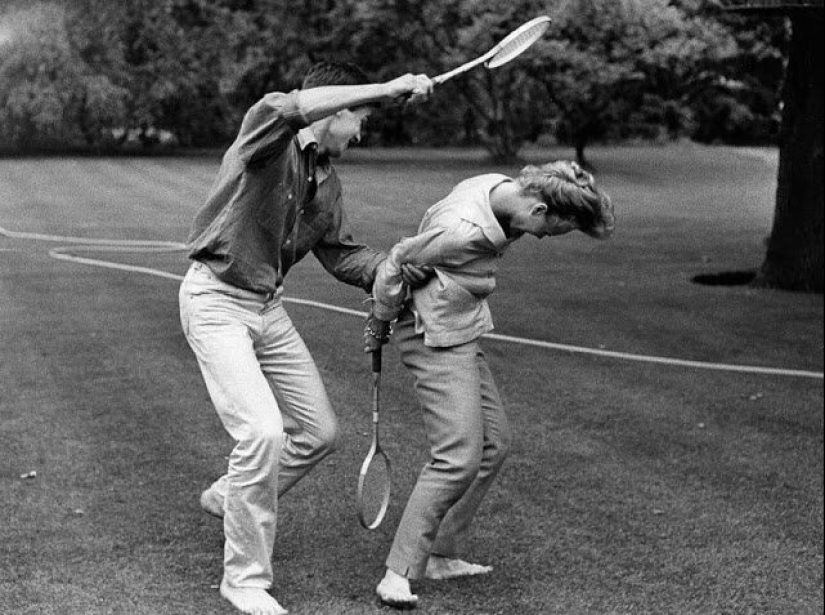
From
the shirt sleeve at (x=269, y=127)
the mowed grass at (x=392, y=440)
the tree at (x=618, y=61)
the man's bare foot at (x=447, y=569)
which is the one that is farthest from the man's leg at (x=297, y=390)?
the tree at (x=618, y=61)

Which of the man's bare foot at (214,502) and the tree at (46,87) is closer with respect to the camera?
the man's bare foot at (214,502)

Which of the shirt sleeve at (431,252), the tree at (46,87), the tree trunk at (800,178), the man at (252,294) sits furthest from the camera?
the tree trunk at (800,178)

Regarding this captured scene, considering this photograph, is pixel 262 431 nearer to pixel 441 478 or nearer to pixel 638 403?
pixel 441 478

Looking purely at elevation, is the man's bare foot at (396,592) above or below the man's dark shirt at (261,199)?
below

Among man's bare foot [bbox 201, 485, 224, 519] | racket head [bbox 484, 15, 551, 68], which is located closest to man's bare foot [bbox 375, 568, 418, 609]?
man's bare foot [bbox 201, 485, 224, 519]

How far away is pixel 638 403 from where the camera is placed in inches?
377

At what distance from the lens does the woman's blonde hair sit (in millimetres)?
5367

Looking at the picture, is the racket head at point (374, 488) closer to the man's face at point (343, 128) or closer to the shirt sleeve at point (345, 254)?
the shirt sleeve at point (345, 254)

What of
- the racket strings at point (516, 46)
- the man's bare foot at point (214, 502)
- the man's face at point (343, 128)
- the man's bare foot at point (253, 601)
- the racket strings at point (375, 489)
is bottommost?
the man's bare foot at point (253, 601)

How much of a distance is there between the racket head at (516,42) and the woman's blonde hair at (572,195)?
47cm

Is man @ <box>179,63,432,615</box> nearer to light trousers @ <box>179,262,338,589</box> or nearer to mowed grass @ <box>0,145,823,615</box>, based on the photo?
light trousers @ <box>179,262,338,589</box>

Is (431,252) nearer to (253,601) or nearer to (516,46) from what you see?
(516,46)

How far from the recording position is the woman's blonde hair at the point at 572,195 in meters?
5.37

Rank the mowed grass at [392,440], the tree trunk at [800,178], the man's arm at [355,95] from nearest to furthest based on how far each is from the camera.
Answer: the man's arm at [355,95], the mowed grass at [392,440], the tree trunk at [800,178]
